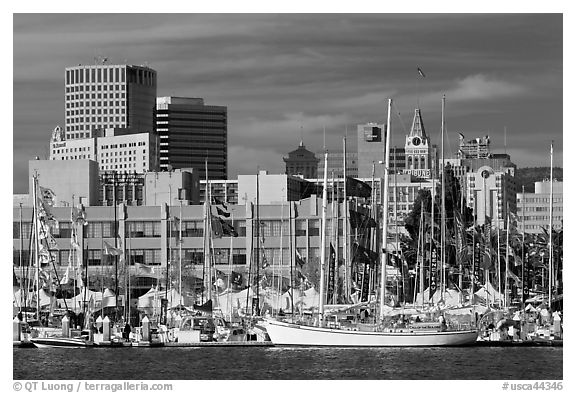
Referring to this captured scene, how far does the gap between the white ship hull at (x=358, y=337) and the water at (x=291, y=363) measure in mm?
624

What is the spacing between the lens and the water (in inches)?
2333

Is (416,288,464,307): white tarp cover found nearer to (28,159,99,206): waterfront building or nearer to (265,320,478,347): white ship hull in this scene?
(265,320,478,347): white ship hull

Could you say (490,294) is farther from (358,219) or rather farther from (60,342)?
(60,342)

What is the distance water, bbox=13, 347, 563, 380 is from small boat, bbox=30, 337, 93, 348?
0.67m

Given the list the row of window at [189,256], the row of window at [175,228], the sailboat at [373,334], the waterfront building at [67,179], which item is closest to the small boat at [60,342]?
the sailboat at [373,334]

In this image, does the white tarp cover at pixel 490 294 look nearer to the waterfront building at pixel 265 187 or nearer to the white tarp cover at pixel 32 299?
the white tarp cover at pixel 32 299

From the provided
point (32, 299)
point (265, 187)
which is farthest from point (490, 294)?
point (265, 187)

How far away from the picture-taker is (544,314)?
80.4 metres

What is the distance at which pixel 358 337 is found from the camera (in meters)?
69.9

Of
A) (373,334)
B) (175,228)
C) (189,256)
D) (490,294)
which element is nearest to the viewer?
(373,334)

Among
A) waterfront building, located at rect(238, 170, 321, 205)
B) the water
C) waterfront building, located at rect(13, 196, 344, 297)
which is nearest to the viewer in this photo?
the water

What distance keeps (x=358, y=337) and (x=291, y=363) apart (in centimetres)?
660

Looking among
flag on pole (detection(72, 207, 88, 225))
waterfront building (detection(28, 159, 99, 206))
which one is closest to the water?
flag on pole (detection(72, 207, 88, 225))
